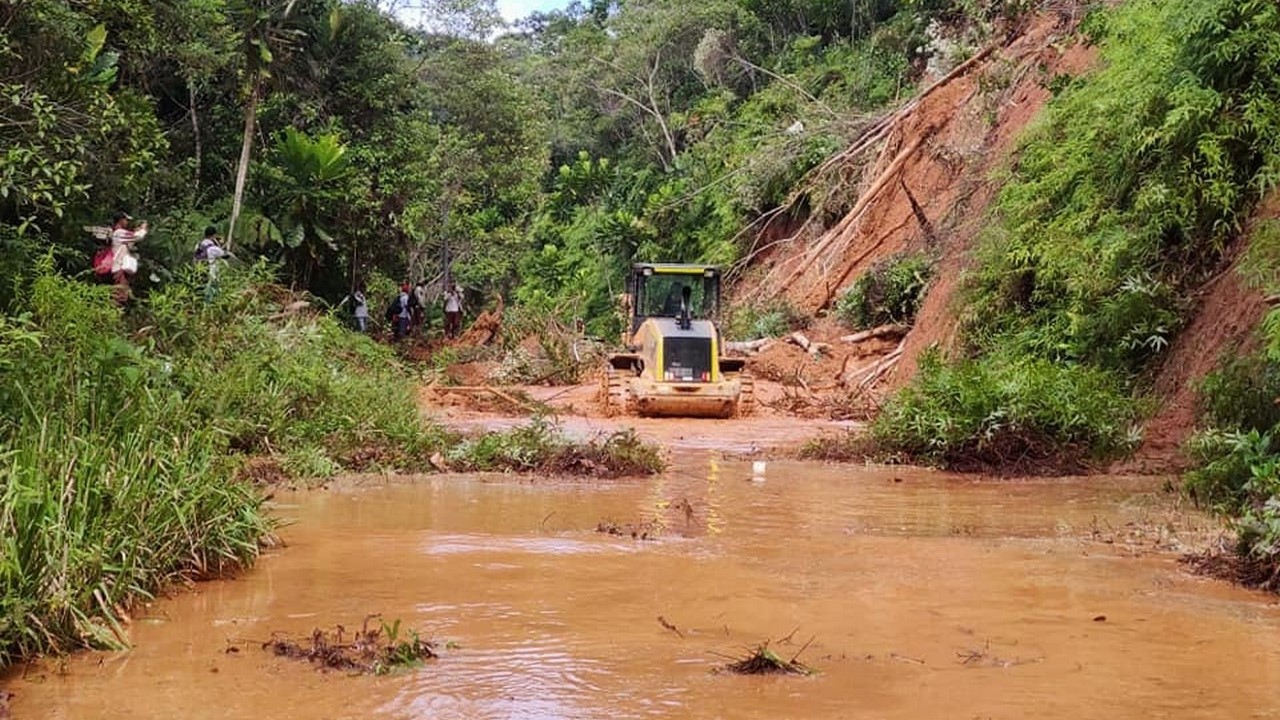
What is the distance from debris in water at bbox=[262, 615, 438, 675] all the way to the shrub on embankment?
25.9 ft

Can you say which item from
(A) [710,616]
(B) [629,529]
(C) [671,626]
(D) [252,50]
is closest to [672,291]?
(D) [252,50]

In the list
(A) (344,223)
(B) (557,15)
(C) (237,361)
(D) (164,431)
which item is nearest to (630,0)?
(B) (557,15)

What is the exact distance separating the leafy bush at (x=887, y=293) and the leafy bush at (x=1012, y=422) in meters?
8.55

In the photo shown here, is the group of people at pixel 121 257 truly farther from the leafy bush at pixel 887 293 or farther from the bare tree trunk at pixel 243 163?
the leafy bush at pixel 887 293

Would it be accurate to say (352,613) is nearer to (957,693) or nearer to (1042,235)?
(957,693)

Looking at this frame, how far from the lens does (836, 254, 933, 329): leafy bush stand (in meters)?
21.1

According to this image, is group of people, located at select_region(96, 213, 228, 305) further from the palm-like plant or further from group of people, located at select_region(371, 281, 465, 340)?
group of people, located at select_region(371, 281, 465, 340)

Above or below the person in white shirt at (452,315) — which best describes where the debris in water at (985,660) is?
below

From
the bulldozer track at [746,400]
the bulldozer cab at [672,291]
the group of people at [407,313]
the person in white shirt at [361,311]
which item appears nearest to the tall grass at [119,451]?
the bulldozer track at [746,400]

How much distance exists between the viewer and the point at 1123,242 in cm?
1345

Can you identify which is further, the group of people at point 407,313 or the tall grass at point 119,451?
the group of people at point 407,313

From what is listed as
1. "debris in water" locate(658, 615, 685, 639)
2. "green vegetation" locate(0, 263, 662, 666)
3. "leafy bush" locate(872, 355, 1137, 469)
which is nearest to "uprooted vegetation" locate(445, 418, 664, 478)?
"green vegetation" locate(0, 263, 662, 666)

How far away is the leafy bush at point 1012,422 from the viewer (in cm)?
1177

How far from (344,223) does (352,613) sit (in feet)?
66.0
